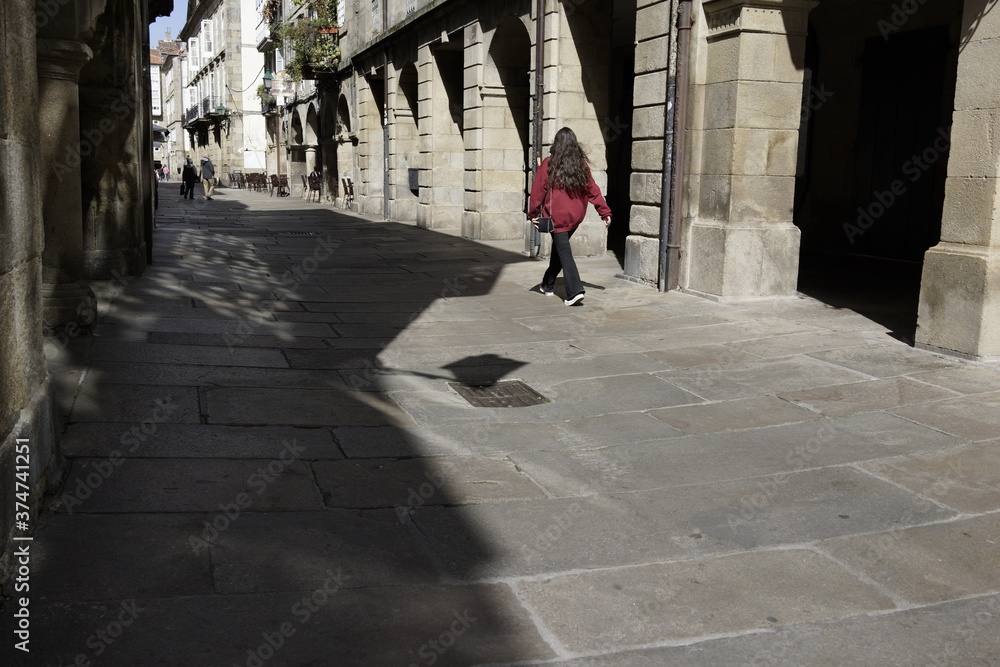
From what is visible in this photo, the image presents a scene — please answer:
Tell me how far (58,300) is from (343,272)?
527 cm

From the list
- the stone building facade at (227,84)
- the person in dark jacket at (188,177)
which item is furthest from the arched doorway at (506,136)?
the stone building facade at (227,84)

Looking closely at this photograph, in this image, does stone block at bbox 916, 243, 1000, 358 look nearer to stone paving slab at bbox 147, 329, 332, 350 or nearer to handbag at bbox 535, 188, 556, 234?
handbag at bbox 535, 188, 556, 234

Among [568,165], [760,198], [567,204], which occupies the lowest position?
[567,204]

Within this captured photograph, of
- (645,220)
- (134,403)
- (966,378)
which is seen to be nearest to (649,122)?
(645,220)

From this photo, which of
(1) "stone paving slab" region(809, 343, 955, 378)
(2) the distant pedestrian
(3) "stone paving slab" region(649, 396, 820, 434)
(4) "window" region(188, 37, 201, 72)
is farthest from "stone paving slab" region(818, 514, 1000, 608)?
(4) "window" region(188, 37, 201, 72)

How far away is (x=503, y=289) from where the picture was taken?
1042cm

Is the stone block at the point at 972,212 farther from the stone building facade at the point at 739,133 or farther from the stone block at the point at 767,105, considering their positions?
the stone block at the point at 767,105

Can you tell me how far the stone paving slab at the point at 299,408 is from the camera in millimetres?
5043

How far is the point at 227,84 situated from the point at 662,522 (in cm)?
5142

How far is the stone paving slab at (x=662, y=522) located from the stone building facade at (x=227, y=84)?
48.0m

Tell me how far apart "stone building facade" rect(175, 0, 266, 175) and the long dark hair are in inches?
1669

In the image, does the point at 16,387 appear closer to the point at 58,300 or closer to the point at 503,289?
the point at 58,300

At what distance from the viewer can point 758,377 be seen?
20.3ft

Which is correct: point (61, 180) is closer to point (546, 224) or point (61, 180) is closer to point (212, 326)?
point (212, 326)
